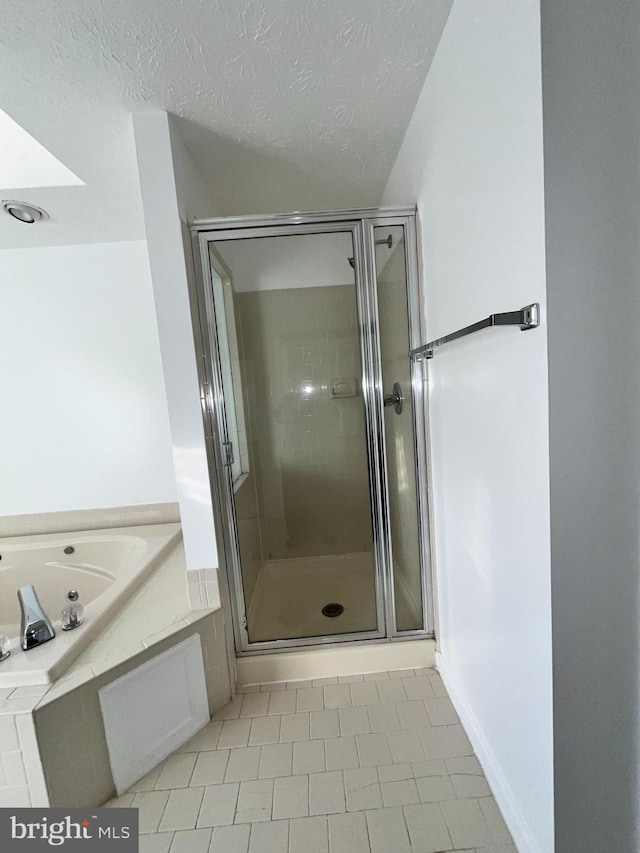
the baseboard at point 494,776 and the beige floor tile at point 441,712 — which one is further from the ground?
the baseboard at point 494,776

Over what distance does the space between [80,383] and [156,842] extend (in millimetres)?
2135

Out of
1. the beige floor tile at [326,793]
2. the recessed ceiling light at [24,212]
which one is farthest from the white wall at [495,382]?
the recessed ceiling light at [24,212]

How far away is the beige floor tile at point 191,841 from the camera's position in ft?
3.46

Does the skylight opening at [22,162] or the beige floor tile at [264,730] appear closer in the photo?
the beige floor tile at [264,730]

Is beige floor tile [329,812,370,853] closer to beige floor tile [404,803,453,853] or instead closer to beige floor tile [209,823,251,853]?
beige floor tile [404,803,453,853]

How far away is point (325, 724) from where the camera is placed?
142cm

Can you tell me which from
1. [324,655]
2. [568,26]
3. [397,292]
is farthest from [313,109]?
[324,655]

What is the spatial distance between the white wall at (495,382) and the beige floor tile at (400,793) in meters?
0.23

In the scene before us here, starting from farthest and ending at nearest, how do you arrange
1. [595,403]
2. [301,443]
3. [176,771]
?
1. [301,443]
2. [176,771]
3. [595,403]

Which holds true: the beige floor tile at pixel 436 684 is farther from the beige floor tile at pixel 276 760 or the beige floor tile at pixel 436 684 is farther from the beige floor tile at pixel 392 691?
the beige floor tile at pixel 276 760

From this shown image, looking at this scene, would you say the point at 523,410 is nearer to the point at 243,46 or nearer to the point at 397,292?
the point at 397,292

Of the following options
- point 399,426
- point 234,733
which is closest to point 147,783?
point 234,733

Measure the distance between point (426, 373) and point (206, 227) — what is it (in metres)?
1.02

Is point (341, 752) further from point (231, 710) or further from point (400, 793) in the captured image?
point (231, 710)
